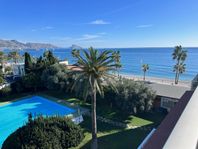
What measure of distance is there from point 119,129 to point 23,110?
15.2m

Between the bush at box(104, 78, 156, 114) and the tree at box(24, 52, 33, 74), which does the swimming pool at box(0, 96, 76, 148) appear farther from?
the bush at box(104, 78, 156, 114)

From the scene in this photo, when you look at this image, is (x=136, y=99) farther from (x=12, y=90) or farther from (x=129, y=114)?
(x=12, y=90)

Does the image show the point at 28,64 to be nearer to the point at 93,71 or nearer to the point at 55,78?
the point at 55,78

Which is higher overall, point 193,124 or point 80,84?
point 193,124

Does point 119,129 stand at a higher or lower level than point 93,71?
lower

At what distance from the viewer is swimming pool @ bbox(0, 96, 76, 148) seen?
71.9 feet

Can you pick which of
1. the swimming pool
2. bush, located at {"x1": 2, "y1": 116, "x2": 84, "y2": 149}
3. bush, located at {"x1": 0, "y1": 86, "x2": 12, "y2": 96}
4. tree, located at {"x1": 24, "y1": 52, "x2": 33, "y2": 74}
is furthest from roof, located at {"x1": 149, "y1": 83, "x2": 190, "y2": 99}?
bush, located at {"x1": 0, "y1": 86, "x2": 12, "y2": 96}

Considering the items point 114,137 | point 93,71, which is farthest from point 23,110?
point 93,71

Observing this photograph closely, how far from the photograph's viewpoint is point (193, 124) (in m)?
2.99

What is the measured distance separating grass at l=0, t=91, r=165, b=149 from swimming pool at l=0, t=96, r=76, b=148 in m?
3.64

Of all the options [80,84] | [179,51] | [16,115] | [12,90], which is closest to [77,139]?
[80,84]

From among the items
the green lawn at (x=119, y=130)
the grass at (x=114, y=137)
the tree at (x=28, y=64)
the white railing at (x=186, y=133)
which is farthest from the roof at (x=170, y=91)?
the tree at (x=28, y=64)

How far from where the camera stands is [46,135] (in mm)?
14008

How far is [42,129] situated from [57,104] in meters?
13.9
